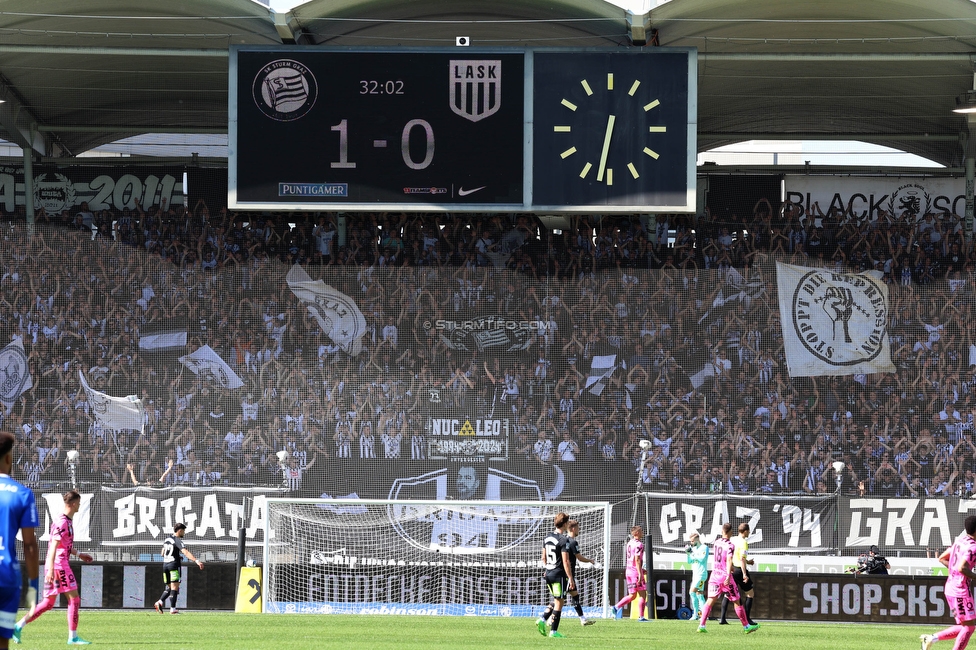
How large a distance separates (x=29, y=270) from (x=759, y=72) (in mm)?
15623

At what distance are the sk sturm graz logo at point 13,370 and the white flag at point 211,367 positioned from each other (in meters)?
3.24

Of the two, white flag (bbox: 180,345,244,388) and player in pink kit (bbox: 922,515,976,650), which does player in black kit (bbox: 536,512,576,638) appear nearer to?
player in pink kit (bbox: 922,515,976,650)

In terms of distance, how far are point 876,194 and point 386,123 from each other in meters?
11.2

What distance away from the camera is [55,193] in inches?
1078

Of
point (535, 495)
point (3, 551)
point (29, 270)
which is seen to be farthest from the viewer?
point (29, 270)

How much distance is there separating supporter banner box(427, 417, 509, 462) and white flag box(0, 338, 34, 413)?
27.4ft

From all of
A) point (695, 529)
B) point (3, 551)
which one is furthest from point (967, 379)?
point (3, 551)

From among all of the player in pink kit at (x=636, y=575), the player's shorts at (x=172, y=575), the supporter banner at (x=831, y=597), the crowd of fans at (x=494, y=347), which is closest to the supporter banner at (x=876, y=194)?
the crowd of fans at (x=494, y=347)

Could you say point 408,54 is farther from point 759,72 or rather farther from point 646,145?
point 759,72

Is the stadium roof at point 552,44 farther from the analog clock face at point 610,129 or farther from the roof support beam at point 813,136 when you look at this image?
the analog clock face at point 610,129

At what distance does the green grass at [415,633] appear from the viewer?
13.5 metres

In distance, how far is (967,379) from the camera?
25.7 meters

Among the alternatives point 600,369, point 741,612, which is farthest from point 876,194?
point 741,612

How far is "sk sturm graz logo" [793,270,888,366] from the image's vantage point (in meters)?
26.3
